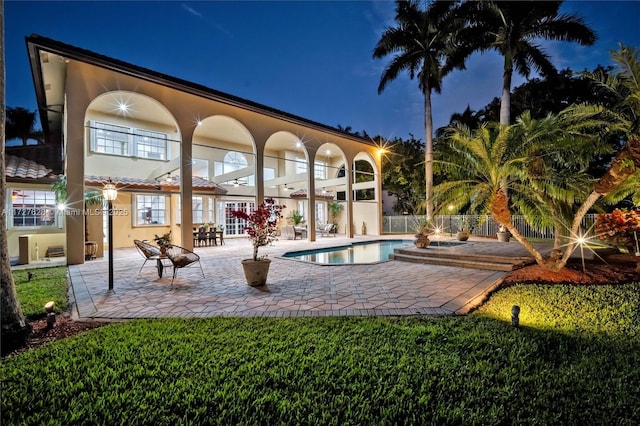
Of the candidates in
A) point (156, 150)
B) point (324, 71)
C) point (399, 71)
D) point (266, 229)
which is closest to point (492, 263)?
point (266, 229)

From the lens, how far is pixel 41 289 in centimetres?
659

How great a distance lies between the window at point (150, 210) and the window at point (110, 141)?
3.22 metres

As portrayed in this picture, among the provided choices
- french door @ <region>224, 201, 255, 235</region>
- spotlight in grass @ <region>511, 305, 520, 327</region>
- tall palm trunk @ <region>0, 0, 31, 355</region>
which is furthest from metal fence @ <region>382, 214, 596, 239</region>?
tall palm trunk @ <region>0, 0, 31, 355</region>

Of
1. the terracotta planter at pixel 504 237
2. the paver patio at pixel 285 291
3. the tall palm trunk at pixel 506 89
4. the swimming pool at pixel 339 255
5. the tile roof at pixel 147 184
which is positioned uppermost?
the tall palm trunk at pixel 506 89

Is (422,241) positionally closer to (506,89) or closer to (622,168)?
(622,168)

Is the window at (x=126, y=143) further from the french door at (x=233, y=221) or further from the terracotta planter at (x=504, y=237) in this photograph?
the terracotta planter at (x=504, y=237)

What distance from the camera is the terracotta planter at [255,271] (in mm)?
6855

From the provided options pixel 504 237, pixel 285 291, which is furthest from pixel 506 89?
pixel 285 291

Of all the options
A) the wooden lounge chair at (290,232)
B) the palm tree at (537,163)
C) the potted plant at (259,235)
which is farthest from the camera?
the wooden lounge chair at (290,232)

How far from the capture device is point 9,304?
150 inches

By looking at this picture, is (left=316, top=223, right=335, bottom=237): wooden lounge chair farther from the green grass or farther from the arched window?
the green grass

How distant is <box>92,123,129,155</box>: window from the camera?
52.4ft

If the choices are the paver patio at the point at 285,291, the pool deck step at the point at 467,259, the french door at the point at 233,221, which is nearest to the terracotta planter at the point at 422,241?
the pool deck step at the point at 467,259

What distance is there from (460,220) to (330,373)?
1926 centimetres
